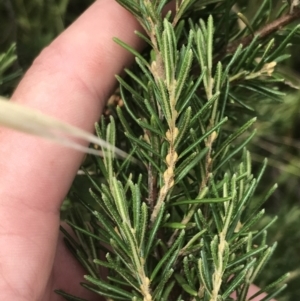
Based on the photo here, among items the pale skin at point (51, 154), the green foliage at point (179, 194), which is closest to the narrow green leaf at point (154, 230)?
the green foliage at point (179, 194)

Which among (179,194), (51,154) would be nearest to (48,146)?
(51,154)

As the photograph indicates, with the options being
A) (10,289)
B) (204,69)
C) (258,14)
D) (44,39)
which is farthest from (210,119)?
(44,39)

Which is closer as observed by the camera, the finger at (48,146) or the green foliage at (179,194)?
the green foliage at (179,194)

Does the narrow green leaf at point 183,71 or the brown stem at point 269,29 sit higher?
the brown stem at point 269,29

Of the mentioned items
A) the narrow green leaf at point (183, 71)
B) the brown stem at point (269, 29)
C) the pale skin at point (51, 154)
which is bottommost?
the pale skin at point (51, 154)

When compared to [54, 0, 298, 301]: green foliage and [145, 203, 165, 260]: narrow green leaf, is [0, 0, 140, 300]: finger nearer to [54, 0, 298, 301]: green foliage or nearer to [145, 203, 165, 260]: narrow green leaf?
[54, 0, 298, 301]: green foliage

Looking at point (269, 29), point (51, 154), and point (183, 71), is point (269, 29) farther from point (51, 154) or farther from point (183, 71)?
point (51, 154)

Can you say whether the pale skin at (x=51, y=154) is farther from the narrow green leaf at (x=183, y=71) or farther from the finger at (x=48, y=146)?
the narrow green leaf at (x=183, y=71)

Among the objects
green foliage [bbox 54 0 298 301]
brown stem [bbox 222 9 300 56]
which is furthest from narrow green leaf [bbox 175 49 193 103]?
brown stem [bbox 222 9 300 56]
